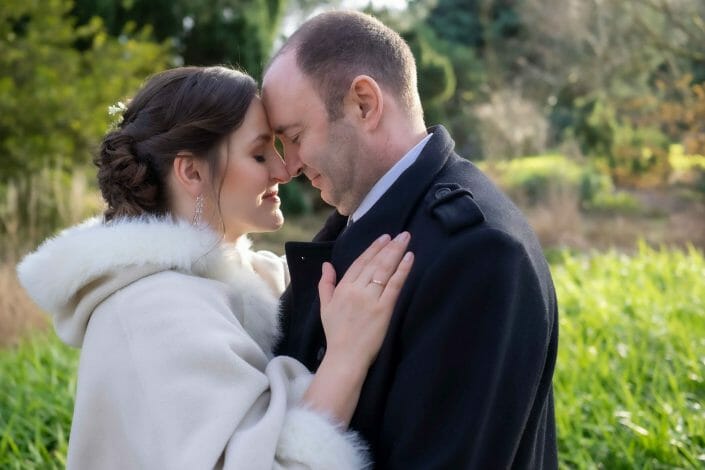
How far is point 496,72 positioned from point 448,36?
2.42m

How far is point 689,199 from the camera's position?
1427cm

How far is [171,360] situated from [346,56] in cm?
86

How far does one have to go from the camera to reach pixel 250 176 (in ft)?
7.54

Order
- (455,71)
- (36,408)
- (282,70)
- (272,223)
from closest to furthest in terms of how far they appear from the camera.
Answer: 1. (282,70)
2. (272,223)
3. (36,408)
4. (455,71)

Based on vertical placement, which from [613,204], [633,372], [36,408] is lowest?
[613,204]

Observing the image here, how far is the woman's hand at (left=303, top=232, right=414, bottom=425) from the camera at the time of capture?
1.84 metres

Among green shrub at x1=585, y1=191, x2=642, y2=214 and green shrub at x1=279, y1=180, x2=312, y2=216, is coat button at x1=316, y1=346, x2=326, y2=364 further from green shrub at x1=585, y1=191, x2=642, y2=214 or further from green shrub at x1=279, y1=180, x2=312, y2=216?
green shrub at x1=585, y1=191, x2=642, y2=214

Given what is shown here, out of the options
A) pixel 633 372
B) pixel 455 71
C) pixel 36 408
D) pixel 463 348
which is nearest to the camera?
pixel 463 348

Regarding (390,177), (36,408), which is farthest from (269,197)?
(36,408)

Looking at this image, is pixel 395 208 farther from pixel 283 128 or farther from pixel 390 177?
pixel 283 128

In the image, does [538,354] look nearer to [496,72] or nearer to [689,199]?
[689,199]

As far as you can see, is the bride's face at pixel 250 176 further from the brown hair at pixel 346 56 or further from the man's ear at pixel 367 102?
the man's ear at pixel 367 102

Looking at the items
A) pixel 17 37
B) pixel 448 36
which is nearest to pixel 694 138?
pixel 17 37

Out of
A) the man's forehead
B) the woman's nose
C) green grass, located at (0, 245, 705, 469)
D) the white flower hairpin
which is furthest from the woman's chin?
green grass, located at (0, 245, 705, 469)
